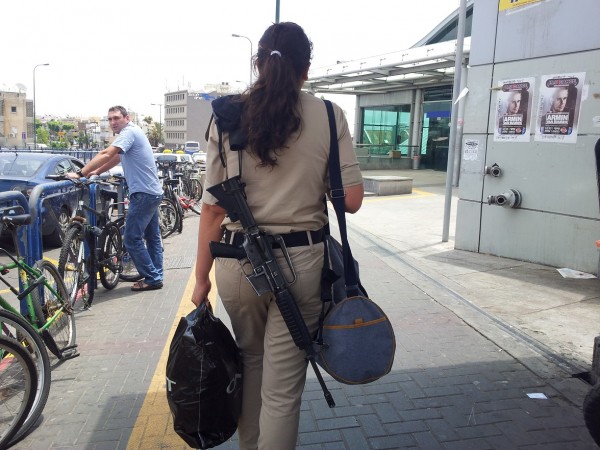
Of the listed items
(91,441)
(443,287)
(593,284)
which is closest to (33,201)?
(91,441)

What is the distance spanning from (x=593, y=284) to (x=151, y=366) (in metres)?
4.82

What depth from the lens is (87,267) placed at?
5.23m

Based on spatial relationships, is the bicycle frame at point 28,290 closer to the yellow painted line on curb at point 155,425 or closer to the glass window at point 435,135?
the yellow painted line on curb at point 155,425

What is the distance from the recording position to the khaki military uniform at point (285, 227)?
2.12 meters

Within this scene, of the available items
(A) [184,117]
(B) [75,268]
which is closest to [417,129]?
(B) [75,268]

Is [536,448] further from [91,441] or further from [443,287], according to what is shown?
[443,287]

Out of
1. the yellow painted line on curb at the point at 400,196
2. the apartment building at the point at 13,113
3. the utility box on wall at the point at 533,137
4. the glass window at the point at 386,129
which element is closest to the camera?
the utility box on wall at the point at 533,137

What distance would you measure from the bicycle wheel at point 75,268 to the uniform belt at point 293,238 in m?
2.96

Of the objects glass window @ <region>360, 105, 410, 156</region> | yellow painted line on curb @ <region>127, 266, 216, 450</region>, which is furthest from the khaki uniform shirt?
glass window @ <region>360, 105, 410, 156</region>

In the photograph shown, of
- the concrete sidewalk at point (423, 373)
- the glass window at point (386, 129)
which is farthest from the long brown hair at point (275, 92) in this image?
the glass window at point (386, 129)

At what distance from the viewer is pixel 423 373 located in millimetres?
3797

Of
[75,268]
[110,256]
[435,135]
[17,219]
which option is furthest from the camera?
[435,135]

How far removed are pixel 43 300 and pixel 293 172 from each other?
269 centimetres

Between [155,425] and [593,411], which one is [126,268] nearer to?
[155,425]
